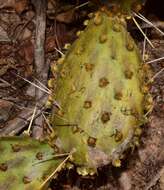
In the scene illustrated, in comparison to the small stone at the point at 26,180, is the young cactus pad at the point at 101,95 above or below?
above

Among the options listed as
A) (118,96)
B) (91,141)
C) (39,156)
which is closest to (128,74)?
(118,96)

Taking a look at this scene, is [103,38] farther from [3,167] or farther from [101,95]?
[3,167]

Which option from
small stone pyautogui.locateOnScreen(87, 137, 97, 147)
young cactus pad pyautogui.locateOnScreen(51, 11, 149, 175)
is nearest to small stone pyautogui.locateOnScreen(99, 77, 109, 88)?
young cactus pad pyautogui.locateOnScreen(51, 11, 149, 175)

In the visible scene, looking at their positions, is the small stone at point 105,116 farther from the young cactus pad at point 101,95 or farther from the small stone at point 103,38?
the small stone at point 103,38

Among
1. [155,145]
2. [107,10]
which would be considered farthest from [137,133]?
[155,145]

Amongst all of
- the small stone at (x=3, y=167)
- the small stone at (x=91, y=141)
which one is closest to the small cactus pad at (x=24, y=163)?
the small stone at (x=3, y=167)
